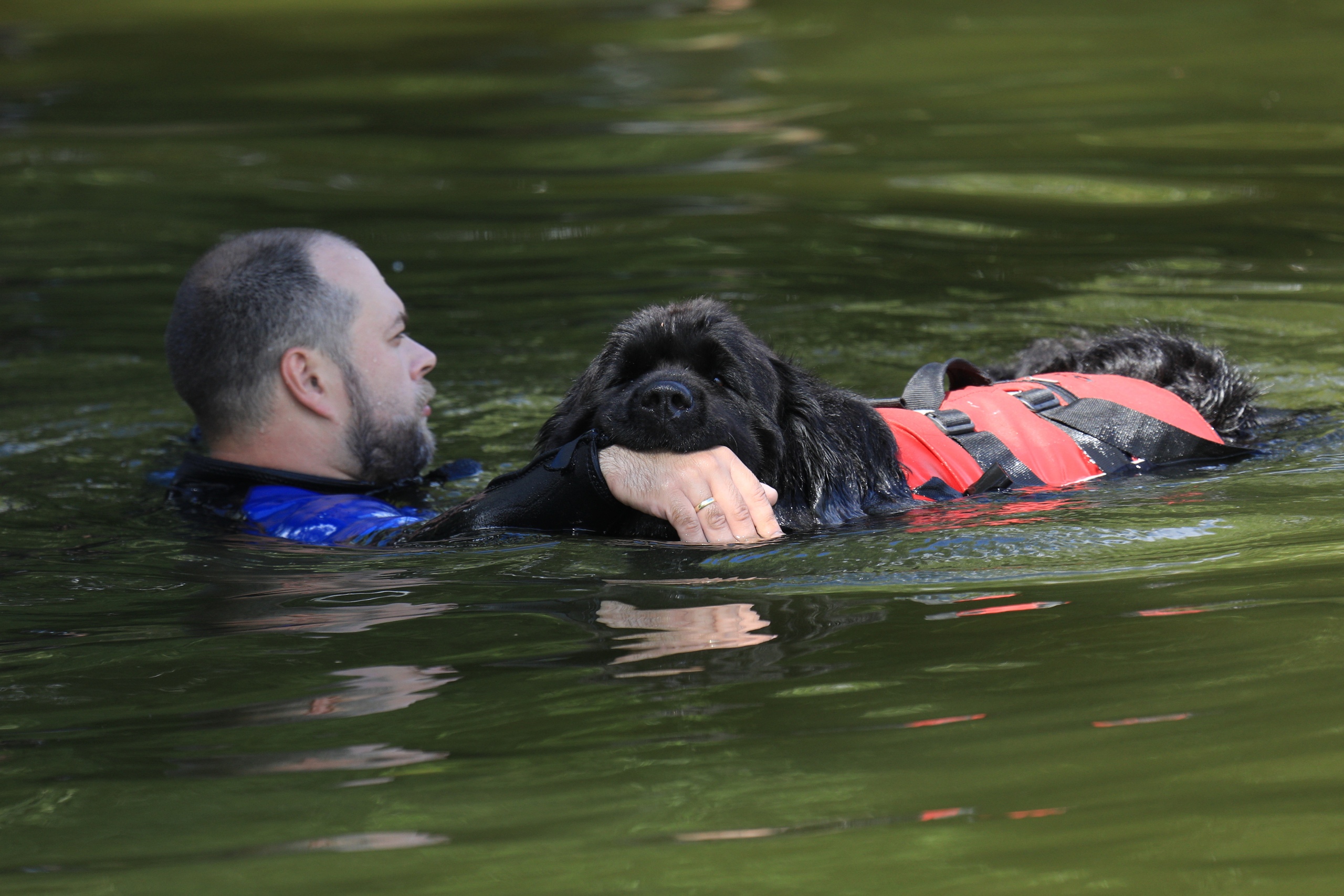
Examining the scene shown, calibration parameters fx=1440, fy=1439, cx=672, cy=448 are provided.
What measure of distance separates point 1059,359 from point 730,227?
4583 mm

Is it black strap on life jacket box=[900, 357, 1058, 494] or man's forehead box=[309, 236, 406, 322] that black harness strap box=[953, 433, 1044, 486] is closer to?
black strap on life jacket box=[900, 357, 1058, 494]

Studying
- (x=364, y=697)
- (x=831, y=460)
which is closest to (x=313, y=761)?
(x=364, y=697)

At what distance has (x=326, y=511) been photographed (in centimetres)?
514

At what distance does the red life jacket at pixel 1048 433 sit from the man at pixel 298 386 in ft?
6.15

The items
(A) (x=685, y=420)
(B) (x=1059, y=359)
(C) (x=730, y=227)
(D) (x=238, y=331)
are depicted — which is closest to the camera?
(A) (x=685, y=420)

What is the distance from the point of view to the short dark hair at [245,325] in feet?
18.0

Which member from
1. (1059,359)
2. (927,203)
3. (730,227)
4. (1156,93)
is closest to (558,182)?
(730,227)

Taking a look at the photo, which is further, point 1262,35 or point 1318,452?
point 1262,35

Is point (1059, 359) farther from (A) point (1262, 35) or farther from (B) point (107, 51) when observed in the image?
(B) point (107, 51)

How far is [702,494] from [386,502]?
193 centimetres

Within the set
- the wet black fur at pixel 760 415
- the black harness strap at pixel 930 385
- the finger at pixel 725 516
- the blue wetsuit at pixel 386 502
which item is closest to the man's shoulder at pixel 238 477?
the blue wetsuit at pixel 386 502

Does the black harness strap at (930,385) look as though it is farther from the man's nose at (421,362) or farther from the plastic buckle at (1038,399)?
the man's nose at (421,362)

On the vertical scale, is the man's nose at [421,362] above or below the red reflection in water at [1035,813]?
above

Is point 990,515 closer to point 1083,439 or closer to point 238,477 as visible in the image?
point 1083,439
